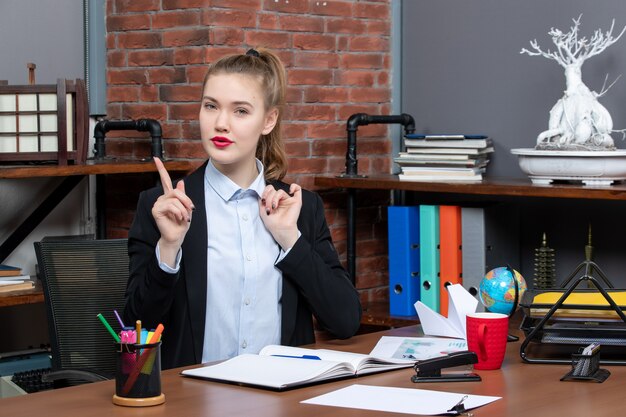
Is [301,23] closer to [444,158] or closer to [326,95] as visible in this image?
[326,95]

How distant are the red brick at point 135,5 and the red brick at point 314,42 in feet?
1.64

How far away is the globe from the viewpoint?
234 cm

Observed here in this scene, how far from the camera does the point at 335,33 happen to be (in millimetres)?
3795

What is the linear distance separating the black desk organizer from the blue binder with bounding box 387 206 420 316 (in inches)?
52.8

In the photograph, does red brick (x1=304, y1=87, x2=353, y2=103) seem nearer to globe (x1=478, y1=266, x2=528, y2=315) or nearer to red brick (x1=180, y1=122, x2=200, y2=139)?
red brick (x1=180, y1=122, x2=200, y2=139)

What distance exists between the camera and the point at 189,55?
3477 millimetres

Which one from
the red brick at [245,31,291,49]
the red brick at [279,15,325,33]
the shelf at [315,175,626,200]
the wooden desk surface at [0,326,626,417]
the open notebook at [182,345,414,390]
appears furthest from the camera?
the red brick at [279,15,325,33]

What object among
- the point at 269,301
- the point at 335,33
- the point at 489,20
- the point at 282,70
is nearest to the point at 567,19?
the point at 489,20

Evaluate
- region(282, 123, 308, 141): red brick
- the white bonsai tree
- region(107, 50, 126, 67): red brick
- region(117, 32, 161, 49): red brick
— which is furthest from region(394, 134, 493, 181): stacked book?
region(107, 50, 126, 67): red brick

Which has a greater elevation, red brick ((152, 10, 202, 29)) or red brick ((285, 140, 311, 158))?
red brick ((152, 10, 202, 29))

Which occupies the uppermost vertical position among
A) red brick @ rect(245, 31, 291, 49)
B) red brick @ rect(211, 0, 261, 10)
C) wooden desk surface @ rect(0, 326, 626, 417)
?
red brick @ rect(211, 0, 261, 10)

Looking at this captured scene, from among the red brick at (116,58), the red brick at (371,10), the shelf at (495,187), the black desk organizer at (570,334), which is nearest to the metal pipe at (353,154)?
the shelf at (495,187)

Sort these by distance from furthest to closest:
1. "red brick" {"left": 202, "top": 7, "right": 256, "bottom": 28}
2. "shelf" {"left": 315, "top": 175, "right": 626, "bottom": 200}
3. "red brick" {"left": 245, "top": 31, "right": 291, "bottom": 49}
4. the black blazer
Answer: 1. "red brick" {"left": 245, "top": 31, "right": 291, "bottom": 49}
2. "red brick" {"left": 202, "top": 7, "right": 256, "bottom": 28}
3. "shelf" {"left": 315, "top": 175, "right": 626, "bottom": 200}
4. the black blazer

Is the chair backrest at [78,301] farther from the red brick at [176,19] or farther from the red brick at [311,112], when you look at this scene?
the red brick at [311,112]
